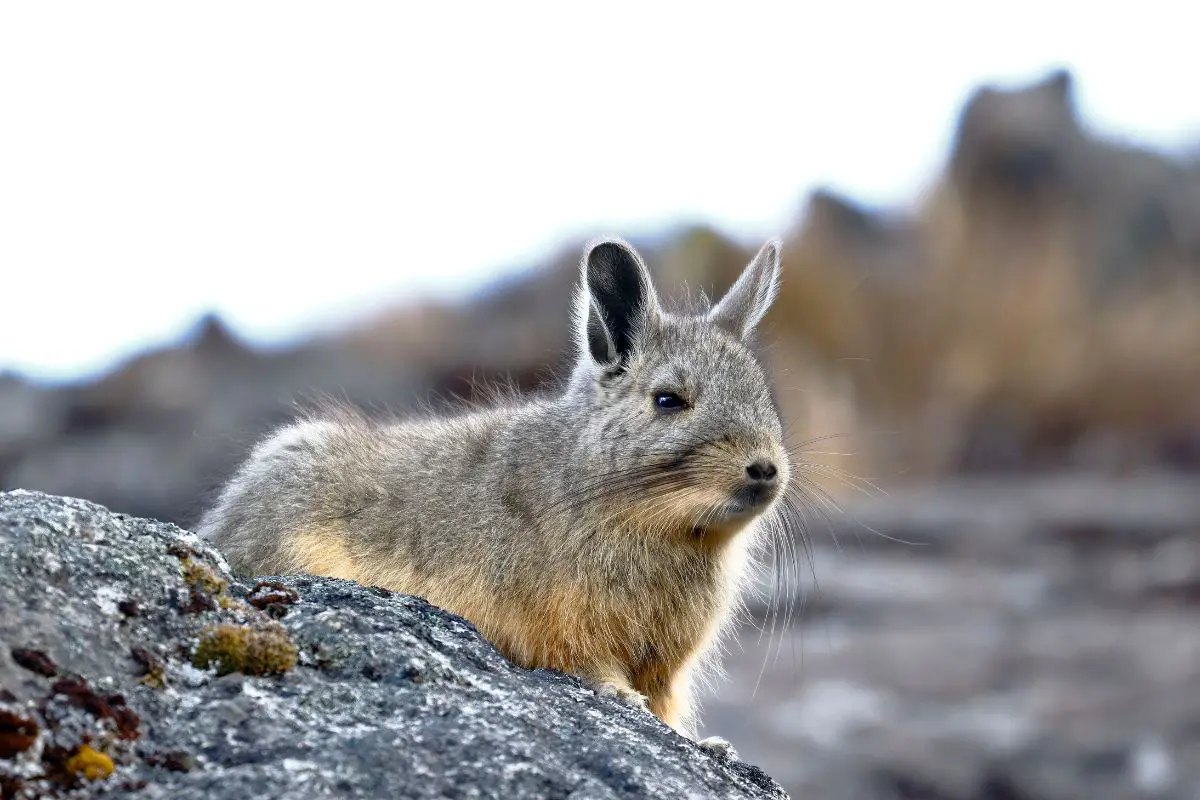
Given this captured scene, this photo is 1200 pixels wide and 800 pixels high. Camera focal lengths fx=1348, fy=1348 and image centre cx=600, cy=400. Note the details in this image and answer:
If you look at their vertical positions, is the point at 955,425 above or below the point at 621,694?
above

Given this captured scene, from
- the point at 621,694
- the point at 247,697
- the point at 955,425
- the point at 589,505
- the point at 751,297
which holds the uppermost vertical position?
the point at 955,425

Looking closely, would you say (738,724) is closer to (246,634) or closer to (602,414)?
(602,414)

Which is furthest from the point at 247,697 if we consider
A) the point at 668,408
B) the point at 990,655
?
the point at 990,655

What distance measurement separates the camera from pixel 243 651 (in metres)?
5.18

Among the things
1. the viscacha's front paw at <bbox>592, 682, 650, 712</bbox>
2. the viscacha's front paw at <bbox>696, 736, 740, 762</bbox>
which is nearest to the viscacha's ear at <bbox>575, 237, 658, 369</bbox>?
the viscacha's front paw at <bbox>592, 682, 650, 712</bbox>

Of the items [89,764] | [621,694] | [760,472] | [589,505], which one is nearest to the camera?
[89,764]

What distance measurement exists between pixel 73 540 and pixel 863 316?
2887cm

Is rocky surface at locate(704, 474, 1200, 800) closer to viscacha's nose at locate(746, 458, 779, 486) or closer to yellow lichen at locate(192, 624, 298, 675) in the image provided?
viscacha's nose at locate(746, 458, 779, 486)

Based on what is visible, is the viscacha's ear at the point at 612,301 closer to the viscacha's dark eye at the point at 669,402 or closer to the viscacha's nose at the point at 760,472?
the viscacha's dark eye at the point at 669,402

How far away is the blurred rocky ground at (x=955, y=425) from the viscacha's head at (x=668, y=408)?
1172 millimetres

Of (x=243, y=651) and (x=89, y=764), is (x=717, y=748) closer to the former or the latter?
(x=243, y=651)

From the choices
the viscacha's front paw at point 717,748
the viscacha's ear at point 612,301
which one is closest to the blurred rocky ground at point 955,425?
the viscacha's ear at point 612,301

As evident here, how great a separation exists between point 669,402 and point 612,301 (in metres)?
0.87

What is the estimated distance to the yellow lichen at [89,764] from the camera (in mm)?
4312
